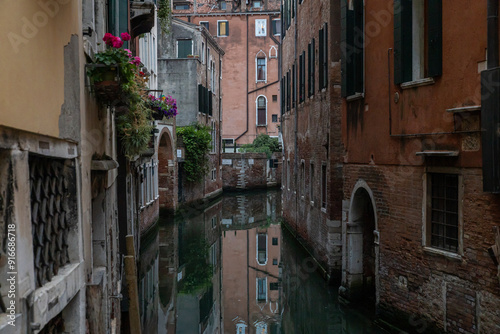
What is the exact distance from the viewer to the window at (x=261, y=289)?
11.3 meters

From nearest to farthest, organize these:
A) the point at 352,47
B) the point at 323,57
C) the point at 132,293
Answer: the point at 132,293 → the point at 352,47 → the point at 323,57

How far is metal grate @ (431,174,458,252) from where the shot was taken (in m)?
6.91

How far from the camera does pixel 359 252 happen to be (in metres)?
10.2

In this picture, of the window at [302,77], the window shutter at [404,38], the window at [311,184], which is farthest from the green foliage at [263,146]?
A: the window shutter at [404,38]

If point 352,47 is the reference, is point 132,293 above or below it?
below

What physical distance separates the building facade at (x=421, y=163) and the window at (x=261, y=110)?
32.4 meters

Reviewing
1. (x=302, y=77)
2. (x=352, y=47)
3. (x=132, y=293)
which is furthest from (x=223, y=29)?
(x=132, y=293)

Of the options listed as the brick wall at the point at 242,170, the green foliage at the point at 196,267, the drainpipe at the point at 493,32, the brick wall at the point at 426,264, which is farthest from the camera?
the brick wall at the point at 242,170

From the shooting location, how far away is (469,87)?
636 centimetres

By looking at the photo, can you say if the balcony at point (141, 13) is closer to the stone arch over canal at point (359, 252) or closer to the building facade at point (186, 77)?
the stone arch over canal at point (359, 252)

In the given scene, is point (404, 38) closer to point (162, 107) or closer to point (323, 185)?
point (162, 107)

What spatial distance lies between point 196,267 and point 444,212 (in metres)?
7.92

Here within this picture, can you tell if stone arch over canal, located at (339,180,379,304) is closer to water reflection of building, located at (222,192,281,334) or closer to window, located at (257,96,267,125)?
water reflection of building, located at (222,192,281,334)

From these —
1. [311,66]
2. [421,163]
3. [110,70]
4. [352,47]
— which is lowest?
[421,163]
